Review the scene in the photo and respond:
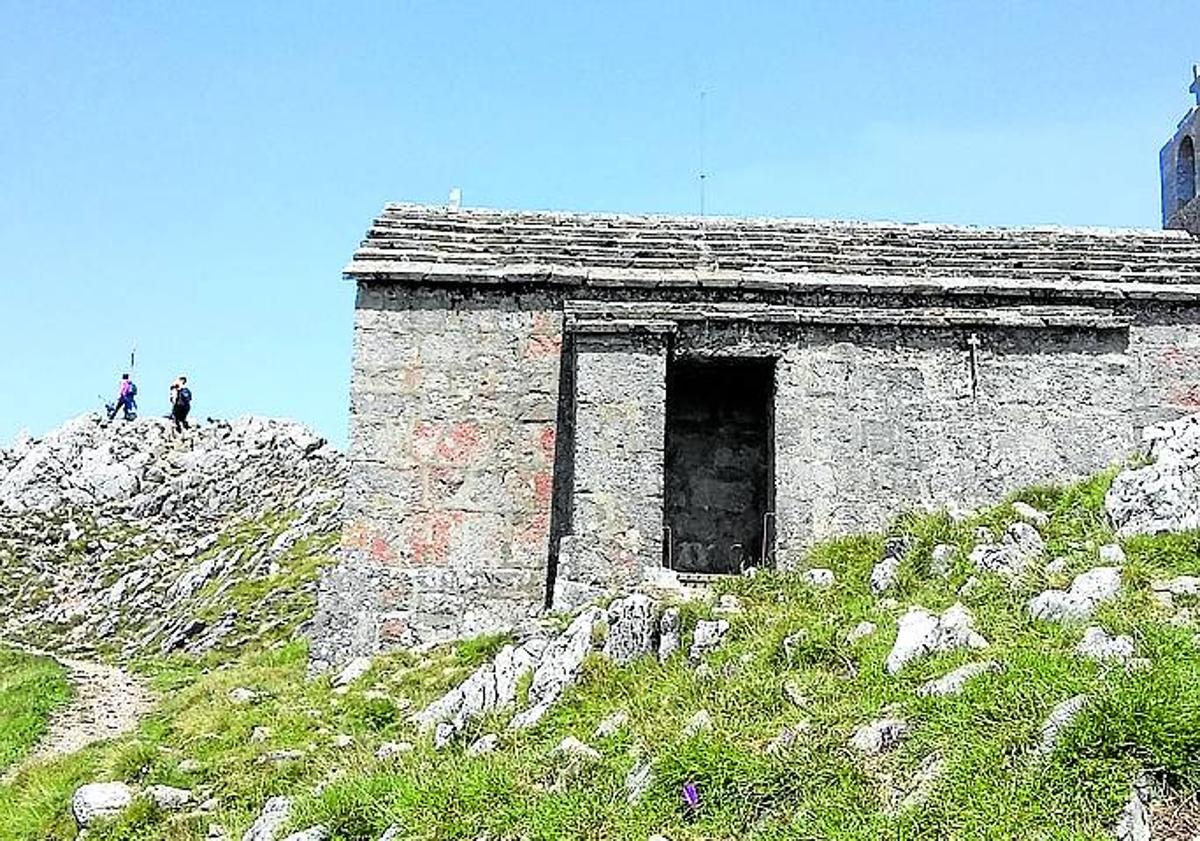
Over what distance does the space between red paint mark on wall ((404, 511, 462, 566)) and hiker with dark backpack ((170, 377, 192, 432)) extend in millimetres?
19573

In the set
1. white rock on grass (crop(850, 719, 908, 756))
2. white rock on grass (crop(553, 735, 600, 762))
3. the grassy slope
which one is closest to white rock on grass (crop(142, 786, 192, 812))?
the grassy slope

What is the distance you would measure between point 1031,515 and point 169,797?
23.8 ft

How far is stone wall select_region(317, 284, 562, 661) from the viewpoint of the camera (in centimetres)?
1416

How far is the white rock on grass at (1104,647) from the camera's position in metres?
7.24

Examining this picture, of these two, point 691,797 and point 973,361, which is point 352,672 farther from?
point 973,361

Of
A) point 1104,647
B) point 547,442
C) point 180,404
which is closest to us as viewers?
point 1104,647

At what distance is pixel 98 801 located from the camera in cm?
1019

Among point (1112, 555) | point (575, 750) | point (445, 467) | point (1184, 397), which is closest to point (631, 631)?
point (575, 750)

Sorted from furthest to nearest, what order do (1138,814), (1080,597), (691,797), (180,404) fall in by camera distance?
(180,404) → (1080,597) → (691,797) → (1138,814)

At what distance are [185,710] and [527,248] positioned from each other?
6.53 m

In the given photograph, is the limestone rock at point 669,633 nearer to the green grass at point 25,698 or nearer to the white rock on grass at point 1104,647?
the white rock on grass at point 1104,647

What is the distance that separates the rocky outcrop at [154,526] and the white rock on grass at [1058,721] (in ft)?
49.6

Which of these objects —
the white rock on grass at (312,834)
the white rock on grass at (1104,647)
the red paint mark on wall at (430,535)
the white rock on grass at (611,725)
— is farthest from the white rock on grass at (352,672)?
the white rock on grass at (1104,647)

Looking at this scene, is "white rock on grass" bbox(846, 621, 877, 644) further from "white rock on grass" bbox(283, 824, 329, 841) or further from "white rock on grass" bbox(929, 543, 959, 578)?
"white rock on grass" bbox(283, 824, 329, 841)
